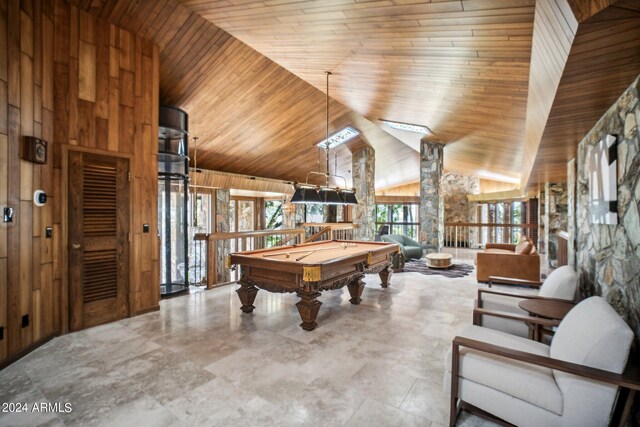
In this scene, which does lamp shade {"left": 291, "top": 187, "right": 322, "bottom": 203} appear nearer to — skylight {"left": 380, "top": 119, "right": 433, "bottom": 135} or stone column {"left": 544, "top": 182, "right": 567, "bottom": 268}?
skylight {"left": 380, "top": 119, "right": 433, "bottom": 135}

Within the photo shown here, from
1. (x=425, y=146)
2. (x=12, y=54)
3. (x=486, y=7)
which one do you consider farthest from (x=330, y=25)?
(x=425, y=146)

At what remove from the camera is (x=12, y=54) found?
268cm

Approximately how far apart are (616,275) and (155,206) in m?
4.85

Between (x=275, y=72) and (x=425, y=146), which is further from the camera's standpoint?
Answer: (x=425, y=146)

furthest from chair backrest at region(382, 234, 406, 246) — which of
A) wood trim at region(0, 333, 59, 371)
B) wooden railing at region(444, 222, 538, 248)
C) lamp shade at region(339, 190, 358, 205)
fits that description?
wood trim at region(0, 333, 59, 371)

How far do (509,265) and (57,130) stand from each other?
7.00 m

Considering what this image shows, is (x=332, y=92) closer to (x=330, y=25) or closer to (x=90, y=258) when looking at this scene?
(x=330, y=25)

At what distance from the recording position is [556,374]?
174cm

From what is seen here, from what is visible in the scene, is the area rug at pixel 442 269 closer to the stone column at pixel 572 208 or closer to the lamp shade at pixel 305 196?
the stone column at pixel 572 208

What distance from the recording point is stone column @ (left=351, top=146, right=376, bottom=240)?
9617mm

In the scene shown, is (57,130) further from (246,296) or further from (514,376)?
(514,376)

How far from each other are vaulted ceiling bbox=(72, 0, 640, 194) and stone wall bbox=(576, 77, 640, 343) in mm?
148

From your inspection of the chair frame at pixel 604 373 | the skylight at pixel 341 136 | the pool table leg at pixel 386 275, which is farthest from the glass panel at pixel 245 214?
the chair frame at pixel 604 373

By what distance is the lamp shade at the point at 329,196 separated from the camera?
189 inches
